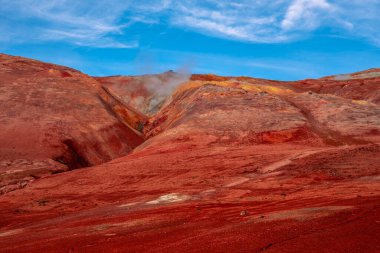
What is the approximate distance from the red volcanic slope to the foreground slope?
5.50 meters

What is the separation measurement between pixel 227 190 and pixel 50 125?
3174cm

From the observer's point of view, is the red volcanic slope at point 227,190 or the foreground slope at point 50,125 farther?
the foreground slope at point 50,125

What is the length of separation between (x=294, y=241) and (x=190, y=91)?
49814 mm

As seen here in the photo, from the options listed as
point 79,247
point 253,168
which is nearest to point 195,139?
point 253,168

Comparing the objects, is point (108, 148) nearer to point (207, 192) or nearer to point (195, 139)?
point (195, 139)

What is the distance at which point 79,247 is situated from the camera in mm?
11555

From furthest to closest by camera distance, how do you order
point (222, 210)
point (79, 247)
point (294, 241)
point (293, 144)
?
point (293, 144) < point (222, 210) < point (79, 247) < point (294, 241)

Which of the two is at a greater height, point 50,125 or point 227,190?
point 50,125

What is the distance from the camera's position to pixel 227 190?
21.8m

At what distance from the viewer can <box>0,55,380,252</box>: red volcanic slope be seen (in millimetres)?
10367

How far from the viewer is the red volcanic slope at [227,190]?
10.4 meters

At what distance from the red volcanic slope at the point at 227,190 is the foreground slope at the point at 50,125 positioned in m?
5.50

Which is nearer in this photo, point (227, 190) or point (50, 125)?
point (227, 190)

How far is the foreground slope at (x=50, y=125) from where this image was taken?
129 ft
